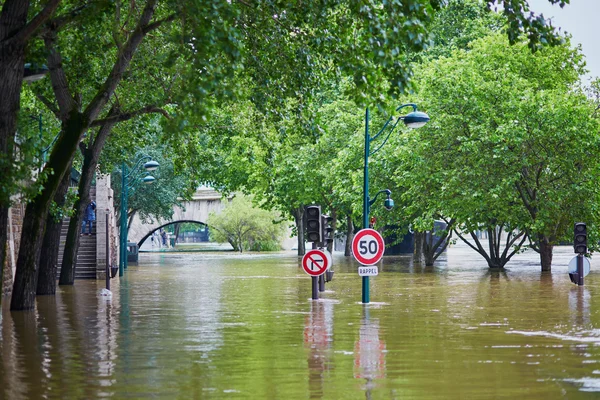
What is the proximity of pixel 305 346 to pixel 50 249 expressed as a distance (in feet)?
45.4

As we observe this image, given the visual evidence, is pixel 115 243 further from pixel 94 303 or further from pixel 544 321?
pixel 544 321

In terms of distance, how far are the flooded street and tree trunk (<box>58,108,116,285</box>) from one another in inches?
107

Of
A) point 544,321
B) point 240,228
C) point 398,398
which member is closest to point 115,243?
point 544,321

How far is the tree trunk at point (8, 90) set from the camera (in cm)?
1454

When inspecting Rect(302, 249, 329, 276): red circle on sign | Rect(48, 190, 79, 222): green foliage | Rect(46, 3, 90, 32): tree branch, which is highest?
Rect(46, 3, 90, 32): tree branch

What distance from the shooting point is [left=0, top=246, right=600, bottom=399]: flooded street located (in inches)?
424

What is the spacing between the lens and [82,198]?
96.9ft

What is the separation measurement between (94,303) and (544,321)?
10983 millimetres

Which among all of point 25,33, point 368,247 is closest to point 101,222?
point 368,247

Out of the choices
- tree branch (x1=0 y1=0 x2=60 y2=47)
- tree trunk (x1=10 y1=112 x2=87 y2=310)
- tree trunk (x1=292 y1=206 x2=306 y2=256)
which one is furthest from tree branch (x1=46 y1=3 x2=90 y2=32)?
tree trunk (x1=292 y1=206 x2=306 y2=256)

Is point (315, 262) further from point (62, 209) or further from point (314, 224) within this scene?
point (62, 209)

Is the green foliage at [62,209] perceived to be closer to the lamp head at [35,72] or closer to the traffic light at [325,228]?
the traffic light at [325,228]

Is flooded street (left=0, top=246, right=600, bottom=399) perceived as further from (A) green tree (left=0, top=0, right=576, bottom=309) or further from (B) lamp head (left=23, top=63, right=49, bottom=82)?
(B) lamp head (left=23, top=63, right=49, bottom=82)

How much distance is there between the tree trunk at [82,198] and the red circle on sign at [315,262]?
18.6 ft
